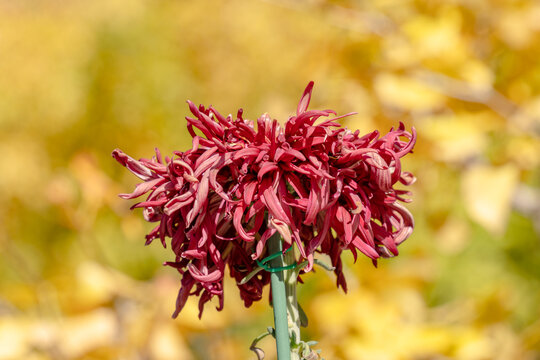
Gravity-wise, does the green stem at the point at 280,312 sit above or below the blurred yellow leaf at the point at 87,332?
below

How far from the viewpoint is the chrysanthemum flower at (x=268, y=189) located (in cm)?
32

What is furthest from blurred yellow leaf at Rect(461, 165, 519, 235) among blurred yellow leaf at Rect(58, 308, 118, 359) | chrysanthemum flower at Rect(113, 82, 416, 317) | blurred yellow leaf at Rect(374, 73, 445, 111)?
blurred yellow leaf at Rect(58, 308, 118, 359)

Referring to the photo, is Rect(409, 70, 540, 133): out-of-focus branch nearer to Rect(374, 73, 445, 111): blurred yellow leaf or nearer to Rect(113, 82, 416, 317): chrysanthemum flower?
Rect(374, 73, 445, 111): blurred yellow leaf

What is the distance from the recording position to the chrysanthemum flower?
0.32 m

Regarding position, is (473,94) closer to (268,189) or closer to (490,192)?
(490,192)

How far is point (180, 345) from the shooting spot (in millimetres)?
826

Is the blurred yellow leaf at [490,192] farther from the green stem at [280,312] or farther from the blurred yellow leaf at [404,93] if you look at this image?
the green stem at [280,312]

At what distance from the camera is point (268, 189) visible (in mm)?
322

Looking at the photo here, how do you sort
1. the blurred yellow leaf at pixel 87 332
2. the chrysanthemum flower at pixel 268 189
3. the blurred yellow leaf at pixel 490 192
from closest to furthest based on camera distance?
1. the chrysanthemum flower at pixel 268 189
2. the blurred yellow leaf at pixel 490 192
3. the blurred yellow leaf at pixel 87 332

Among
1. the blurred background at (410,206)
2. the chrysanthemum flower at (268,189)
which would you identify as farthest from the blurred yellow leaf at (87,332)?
the chrysanthemum flower at (268,189)

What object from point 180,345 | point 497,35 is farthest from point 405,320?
point 497,35

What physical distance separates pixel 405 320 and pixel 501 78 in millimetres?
411

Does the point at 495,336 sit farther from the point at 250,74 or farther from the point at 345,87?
the point at 250,74

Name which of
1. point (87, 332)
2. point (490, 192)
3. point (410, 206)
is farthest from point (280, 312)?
point (410, 206)
